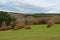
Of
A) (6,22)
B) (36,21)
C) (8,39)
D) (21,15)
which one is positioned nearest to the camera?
(8,39)

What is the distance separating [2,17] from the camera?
57.5 feet

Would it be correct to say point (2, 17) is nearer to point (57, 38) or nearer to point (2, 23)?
point (2, 23)

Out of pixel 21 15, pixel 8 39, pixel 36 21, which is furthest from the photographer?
pixel 21 15

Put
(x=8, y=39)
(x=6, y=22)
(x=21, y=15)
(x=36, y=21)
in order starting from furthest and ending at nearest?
(x=21, y=15)
(x=6, y=22)
(x=36, y=21)
(x=8, y=39)

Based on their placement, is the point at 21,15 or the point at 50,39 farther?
the point at 21,15

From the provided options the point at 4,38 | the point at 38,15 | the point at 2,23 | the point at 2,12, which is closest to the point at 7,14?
the point at 2,12

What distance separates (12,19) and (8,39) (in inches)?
375

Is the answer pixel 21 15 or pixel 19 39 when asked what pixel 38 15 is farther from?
pixel 19 39

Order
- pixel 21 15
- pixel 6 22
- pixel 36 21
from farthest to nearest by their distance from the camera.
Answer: pixel 21 15
pixel 6 22
pixel 36 21

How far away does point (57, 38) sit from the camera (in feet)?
26.5

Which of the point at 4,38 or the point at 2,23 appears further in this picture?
the point at 2,23

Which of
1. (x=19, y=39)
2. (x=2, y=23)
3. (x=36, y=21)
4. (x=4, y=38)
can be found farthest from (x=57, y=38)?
(x=2, y=23)

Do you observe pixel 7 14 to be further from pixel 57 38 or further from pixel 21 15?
pixel 57 38

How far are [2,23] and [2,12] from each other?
183 centimetres
